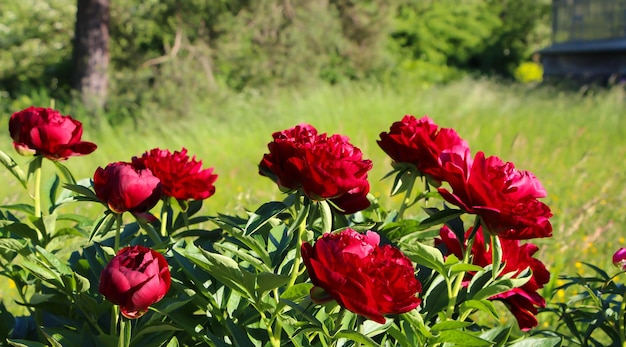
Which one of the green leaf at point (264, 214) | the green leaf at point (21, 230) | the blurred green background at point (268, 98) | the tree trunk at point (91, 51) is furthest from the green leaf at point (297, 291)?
the tree trunk at point (91, 51)

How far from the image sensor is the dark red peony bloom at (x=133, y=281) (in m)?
1.10

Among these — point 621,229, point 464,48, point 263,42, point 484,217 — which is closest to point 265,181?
point 621,229

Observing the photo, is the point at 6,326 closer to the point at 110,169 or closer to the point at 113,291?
the point at 110,169

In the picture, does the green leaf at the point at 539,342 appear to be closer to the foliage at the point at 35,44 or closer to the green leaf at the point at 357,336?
the green leaf at the point at 357,336

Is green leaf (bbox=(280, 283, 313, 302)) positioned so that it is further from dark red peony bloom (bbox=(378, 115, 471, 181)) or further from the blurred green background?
the blurred green background

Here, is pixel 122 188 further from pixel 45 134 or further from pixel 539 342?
pixel 539 342

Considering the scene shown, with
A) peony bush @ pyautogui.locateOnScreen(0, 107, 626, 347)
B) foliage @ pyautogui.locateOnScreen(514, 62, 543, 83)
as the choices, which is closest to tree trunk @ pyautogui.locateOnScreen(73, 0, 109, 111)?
peony bush @ pyautogui.locateOnScreen(0, 107, 626, 347)

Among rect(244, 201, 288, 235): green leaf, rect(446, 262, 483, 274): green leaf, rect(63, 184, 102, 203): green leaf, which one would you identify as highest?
rect(63, 184, 102, 203): green leaf

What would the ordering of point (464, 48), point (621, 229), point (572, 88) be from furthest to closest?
point (464, 48), point (572, 88), point (621, 229)

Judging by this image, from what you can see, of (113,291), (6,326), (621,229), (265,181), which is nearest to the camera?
(113,291)

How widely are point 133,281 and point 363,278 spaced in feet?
1.13

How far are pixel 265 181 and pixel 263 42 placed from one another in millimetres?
5460

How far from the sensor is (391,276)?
101cm

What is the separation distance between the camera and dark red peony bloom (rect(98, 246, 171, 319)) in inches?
43.5
